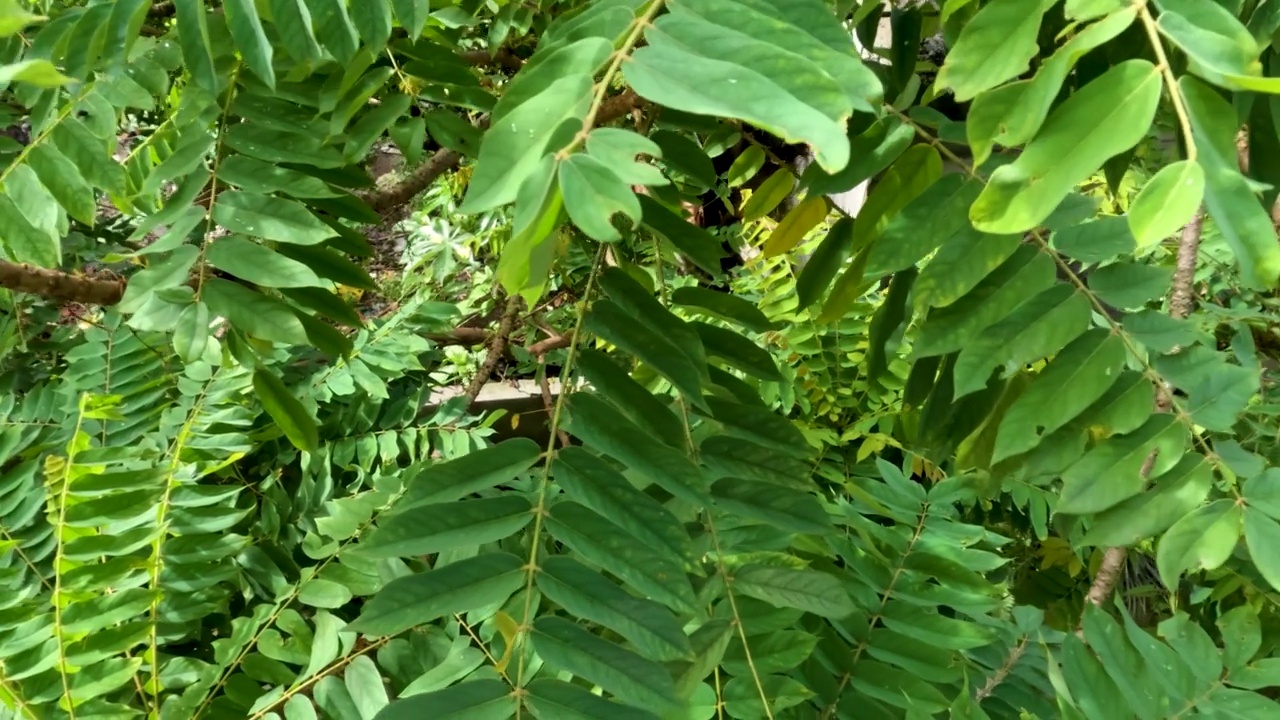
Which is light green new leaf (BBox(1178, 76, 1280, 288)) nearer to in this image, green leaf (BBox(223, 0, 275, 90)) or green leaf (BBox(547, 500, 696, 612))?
green leaf (BBox(547, 500, 696, 612))

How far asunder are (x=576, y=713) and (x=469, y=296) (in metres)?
1.38

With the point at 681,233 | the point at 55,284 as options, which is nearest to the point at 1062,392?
the point at 681,233

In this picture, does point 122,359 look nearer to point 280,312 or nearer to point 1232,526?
point 280,312

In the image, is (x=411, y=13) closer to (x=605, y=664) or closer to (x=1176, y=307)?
(x=605, y=664)

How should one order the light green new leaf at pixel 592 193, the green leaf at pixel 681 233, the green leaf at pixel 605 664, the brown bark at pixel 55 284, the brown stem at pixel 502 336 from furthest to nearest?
the brown stem at pixel 502 336 < the brown bark at pixel 55 284 < the green leaf at pixel 681 233 < the green leaf at pixel 605 664 < the light green new leaf at pixel 592 193

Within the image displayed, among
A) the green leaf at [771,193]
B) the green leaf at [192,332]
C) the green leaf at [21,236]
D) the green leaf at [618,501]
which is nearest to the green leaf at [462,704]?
the green leaf at [618,501]

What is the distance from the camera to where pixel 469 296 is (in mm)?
1673

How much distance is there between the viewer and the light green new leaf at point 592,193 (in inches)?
9.1

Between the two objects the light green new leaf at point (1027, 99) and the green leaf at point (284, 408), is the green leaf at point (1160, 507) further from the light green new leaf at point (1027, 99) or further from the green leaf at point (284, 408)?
the green leaf at point (284, 408)

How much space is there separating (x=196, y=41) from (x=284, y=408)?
0.83ft

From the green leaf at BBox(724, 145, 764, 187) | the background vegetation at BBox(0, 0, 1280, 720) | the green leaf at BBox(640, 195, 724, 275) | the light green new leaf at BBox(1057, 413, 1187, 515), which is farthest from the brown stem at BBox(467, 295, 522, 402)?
the light green new leaf at BBox(1057, 413, 1187, 515)

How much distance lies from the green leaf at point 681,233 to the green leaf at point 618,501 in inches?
6.1

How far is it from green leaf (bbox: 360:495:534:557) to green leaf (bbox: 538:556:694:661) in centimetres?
3

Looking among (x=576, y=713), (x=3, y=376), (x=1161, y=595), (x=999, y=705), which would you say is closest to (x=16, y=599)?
(x=576, y=713)
